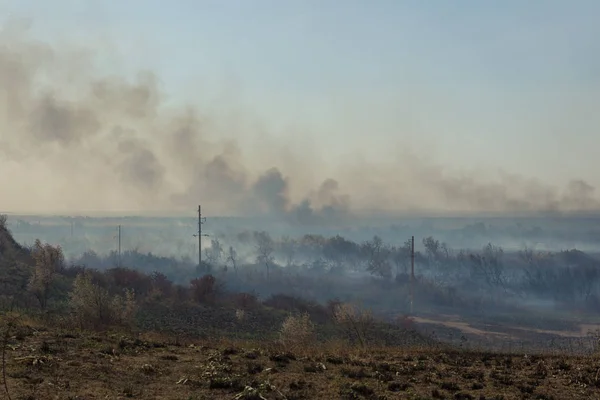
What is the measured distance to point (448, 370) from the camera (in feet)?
53.4

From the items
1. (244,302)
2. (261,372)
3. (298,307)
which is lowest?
(298,307)

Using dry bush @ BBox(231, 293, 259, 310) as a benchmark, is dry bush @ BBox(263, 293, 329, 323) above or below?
below

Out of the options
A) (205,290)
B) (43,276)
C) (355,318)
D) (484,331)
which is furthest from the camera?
(484,331)

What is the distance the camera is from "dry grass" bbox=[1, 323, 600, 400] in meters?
12.5

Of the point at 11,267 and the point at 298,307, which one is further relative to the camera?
the point at 298,307

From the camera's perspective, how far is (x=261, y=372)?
14.6 meters

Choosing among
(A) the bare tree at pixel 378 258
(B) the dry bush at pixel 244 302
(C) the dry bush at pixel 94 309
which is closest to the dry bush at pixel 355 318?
(C) the dry bush at pixel 94 309

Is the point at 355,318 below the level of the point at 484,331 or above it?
above

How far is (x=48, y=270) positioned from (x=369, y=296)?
9565 cm

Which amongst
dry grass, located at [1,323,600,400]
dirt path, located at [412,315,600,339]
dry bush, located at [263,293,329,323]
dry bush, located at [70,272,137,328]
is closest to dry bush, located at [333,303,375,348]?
dry bush, located at [70,272,137,328]

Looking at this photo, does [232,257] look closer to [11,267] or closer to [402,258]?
[402,258]

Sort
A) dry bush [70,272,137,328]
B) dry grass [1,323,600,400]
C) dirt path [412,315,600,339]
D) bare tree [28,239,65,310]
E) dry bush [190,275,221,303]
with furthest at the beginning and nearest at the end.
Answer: dirt path [412,315,600,339] < dry bush [190,275,221,303] < bare tree [28,239,65,310] < dry bush [70,272,137,328] < dry grass [1,323,600,400]

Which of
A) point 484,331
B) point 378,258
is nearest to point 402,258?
point 378,258

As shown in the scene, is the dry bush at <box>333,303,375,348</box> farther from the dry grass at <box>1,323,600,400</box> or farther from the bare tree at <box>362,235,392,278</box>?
the bare tree at <box>362,235,392,278</box>
